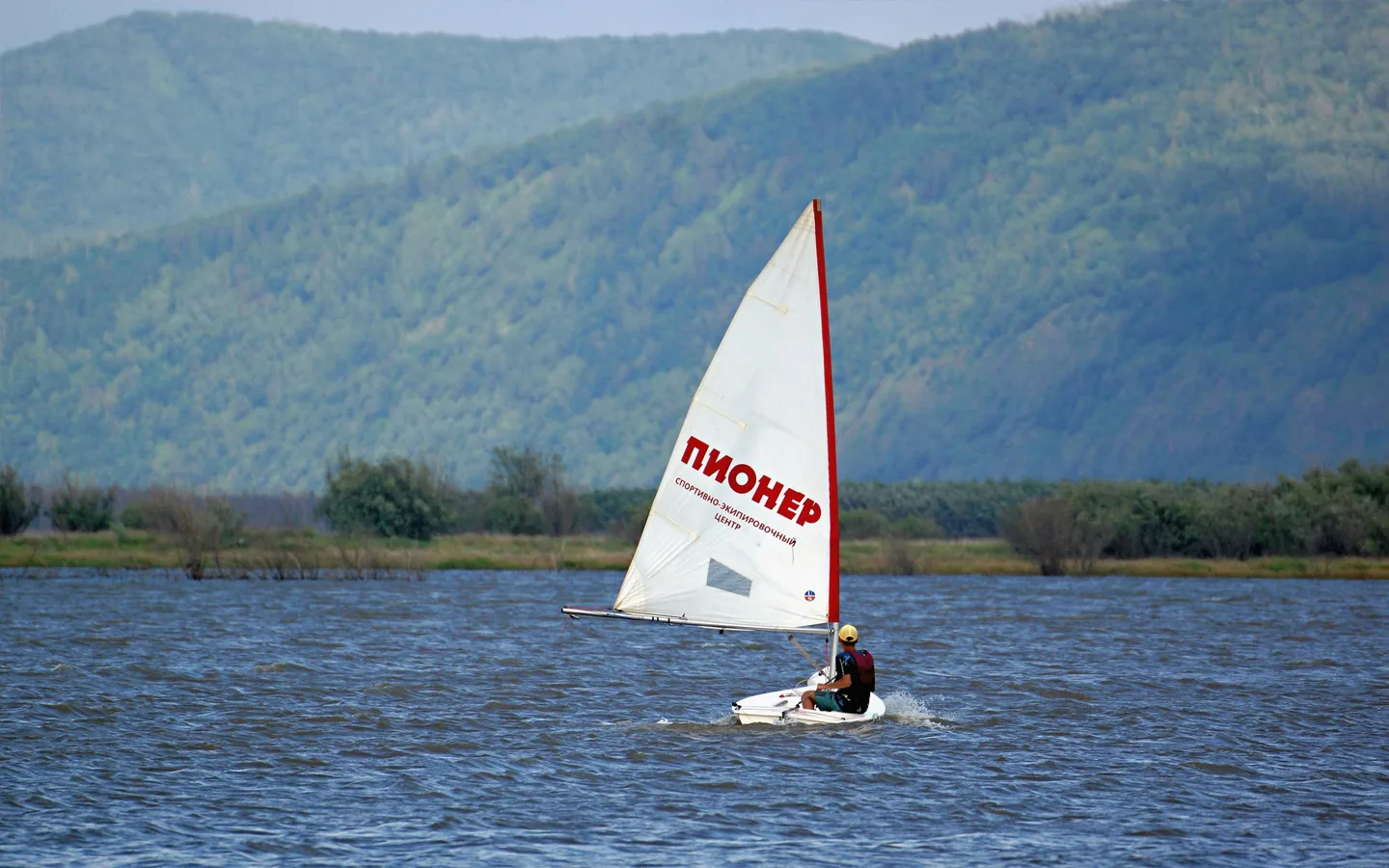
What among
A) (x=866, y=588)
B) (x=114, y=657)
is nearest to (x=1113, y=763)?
(x=114, y=657)

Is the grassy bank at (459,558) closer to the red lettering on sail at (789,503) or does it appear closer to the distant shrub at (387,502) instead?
the distant shrub at (387,502)

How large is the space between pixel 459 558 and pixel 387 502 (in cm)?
979

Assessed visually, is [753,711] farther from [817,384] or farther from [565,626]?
[565,626]

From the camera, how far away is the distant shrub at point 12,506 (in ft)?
257

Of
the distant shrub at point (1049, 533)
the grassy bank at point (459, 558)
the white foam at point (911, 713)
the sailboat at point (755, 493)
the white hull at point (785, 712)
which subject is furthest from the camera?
the distant shrub at point (1049, 533)

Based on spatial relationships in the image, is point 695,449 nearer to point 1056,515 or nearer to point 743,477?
point 743,477

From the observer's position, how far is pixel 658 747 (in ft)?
90.1

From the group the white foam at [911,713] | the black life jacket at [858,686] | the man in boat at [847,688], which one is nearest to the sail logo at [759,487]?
the man in boat at [847,688]

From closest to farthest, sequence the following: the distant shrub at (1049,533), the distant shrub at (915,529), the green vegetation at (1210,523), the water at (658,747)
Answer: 1. the water at (658,747)
2. the distant shrub at (1049,533)
3. the green vegetation at (1210,523)
4. the distant shrub at (915,529)

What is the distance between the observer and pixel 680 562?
2747cm

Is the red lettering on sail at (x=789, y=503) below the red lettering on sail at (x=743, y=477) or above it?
below

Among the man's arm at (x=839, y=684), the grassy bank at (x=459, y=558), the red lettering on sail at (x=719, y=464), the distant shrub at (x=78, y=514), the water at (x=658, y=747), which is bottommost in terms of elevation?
the water at (x=658, y=747)

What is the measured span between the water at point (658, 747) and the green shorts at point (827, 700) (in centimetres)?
52

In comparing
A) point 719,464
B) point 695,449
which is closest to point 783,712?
point 719,464
